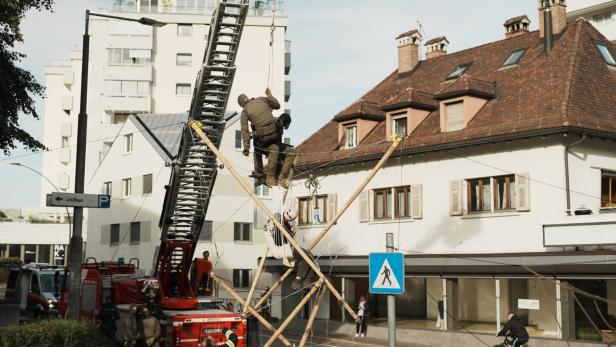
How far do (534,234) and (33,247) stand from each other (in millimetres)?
60051

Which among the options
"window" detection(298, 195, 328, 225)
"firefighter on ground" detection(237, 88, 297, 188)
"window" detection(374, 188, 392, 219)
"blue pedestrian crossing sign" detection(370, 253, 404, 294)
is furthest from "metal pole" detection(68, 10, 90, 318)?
"window" detection(298, 195, 328, 225)

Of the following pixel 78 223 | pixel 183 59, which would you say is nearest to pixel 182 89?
pixel 183 59

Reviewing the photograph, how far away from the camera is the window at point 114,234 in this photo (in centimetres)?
5259

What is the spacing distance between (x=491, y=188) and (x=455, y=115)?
3.65 m

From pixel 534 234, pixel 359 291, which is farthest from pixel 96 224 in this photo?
pixel 534 234

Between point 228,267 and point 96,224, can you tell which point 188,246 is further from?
point 96,224

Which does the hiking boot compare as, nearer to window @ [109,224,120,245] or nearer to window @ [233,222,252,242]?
window @ [233,222,252,242]

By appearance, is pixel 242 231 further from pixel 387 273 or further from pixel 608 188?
pixel 387 273

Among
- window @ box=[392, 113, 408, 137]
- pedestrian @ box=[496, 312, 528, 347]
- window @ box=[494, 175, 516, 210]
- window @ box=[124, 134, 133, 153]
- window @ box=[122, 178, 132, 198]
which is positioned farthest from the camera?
window @ box=[122, 178, 132, 198]

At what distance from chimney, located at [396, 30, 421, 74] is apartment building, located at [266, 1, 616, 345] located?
8.17 feet

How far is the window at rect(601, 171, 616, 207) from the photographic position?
25.6 meters

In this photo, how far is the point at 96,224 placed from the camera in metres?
55.2

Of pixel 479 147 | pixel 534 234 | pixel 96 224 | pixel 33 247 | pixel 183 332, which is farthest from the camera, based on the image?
pixel 33 247

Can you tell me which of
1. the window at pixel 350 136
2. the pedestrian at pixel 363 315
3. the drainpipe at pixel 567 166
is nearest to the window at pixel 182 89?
the window at pixel 350 136
